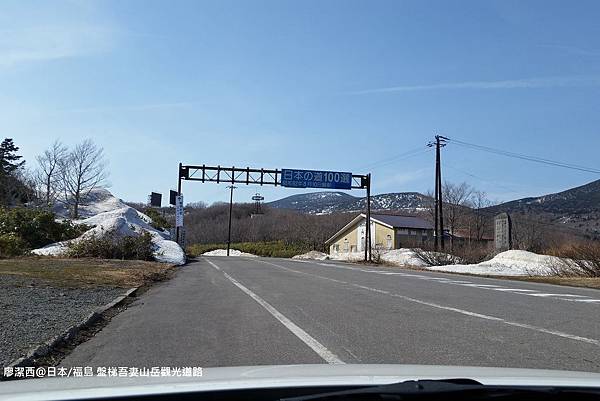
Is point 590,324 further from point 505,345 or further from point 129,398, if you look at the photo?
point 129,398

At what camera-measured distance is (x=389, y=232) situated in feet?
252

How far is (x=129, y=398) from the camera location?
3021 millimetres

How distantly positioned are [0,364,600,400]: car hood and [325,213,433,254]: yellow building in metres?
68.9

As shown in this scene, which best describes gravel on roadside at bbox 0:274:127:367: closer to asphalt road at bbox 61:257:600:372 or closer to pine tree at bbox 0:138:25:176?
asphalt road at bbox 61:257:600:372

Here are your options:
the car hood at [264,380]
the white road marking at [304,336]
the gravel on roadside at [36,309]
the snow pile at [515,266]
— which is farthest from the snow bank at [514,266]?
the car hood at [264,380]

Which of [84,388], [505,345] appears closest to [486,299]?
[505,345]

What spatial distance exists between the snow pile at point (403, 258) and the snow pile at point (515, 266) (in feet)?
25.1

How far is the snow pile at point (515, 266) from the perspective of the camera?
34344 millimetres

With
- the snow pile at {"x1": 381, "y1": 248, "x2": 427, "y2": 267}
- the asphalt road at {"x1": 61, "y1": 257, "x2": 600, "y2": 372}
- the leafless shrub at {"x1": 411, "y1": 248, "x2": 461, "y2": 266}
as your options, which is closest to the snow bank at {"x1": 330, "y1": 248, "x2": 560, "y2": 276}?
the leafless shrub at {"x1": 411, "y1": 248, "x2": 461, "y2": 266}

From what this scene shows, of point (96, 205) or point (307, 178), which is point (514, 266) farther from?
point (96, 205)

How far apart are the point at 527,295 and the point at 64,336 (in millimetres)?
13112

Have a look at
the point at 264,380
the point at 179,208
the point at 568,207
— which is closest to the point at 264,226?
the point at 568,207

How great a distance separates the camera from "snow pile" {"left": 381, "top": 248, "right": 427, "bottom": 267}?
156 ft

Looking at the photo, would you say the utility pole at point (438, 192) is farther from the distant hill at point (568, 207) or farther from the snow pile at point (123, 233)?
the distant hill at point (568, 207)
